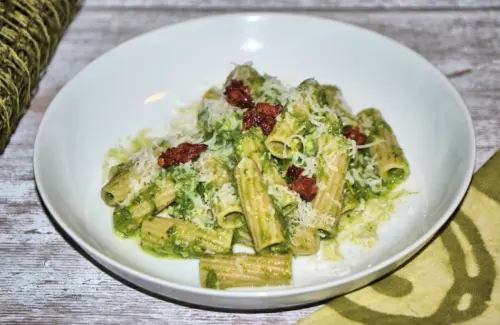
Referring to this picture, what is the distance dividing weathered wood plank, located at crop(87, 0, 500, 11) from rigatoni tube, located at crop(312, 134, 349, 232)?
1620mm

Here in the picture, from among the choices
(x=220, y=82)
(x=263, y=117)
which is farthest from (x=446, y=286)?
(x=220, y=82)

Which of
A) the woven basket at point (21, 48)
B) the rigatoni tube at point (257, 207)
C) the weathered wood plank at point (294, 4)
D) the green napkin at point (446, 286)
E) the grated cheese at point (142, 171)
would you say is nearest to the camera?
the green napkin at point (446, 286)

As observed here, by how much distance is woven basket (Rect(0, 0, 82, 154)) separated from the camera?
2.76m

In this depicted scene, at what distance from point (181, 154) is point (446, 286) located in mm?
1165

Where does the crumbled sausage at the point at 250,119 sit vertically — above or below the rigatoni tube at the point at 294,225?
above

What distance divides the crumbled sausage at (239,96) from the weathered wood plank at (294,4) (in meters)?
1.18

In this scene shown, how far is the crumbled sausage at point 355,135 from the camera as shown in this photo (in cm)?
283

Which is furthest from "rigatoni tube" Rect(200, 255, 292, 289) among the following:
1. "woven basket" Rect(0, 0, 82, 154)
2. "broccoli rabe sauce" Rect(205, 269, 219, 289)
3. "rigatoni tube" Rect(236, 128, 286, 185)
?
"woven basket" Rect(0, 0, 82, 154)

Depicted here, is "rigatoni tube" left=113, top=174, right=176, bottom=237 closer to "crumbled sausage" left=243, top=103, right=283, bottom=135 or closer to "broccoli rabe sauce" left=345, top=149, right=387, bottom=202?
"crumbled sausage" left=243, top=103, right=283, bottom=135

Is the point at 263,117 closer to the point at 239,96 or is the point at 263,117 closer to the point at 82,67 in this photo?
the point at 239,96

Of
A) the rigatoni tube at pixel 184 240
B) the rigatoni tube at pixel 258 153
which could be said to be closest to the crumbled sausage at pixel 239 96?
the rigatoni tube at pixel 258 153

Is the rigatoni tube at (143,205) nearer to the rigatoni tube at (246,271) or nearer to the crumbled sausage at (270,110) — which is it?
the rigatoni tube at (246,271)

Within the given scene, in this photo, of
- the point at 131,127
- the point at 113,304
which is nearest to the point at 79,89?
the point at 131,127

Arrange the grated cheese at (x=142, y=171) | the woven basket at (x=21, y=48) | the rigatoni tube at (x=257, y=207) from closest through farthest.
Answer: the rigatoni tube at (x=257, y=207) < the grated cheese at (x=142, y=171) < the woven basket at (x=21, y=48)
